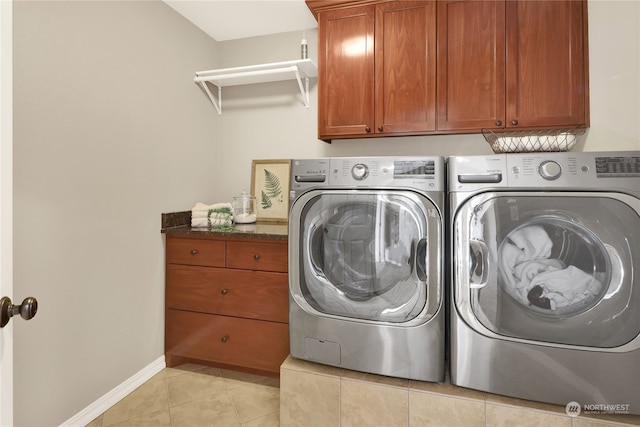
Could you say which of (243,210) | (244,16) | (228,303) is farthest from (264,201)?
(244,16)

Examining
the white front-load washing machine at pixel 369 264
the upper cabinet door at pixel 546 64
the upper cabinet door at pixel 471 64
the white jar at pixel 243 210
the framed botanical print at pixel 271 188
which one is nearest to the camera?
the white front-load washing machine at pixel 369 264

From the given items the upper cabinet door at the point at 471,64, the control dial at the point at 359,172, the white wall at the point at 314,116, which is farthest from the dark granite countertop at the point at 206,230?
the upper cabinet door at the point at 471,64

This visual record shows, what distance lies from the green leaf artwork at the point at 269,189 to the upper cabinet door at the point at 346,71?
62 cm

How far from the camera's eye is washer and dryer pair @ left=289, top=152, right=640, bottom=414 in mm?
1254

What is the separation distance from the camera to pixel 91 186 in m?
1.75

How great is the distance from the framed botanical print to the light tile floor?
1.18m

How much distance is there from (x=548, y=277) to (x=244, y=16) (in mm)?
2503

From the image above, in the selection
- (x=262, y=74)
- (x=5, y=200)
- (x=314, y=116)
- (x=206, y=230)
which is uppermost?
(x=262, y=74)

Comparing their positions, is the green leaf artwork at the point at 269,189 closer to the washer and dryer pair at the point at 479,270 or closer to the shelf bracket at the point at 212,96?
the shelf bracket at the point at 212,96

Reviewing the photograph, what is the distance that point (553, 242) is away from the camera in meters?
1.31

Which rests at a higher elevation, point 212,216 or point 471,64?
point 471,64

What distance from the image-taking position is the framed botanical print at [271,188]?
271 cm

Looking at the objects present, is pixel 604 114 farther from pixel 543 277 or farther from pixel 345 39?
pixel 345 39

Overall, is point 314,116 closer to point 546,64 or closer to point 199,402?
point 546,64
